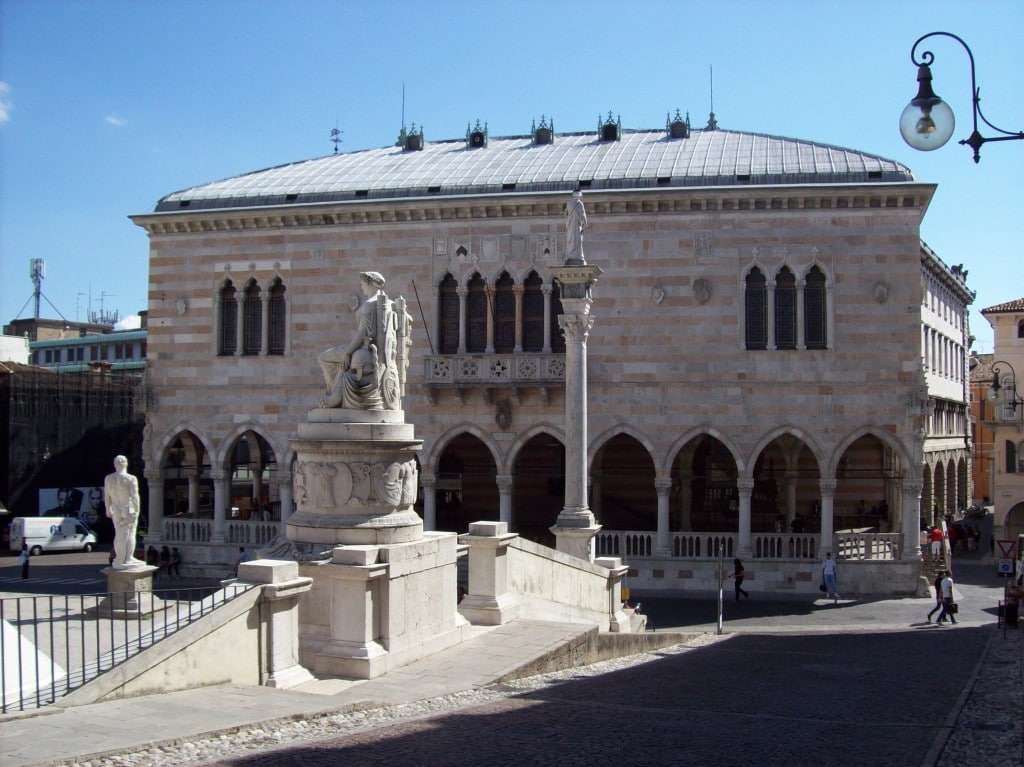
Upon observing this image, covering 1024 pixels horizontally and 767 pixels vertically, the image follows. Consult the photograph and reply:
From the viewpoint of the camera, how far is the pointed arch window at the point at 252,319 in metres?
30.9

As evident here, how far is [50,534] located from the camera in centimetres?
3650

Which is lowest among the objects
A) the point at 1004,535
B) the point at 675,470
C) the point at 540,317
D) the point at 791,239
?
the point at 1004,535

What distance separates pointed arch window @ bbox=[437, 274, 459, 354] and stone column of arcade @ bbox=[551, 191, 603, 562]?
30.9ft

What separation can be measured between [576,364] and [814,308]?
10003 millimetres

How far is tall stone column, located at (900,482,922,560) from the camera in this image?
26.8m

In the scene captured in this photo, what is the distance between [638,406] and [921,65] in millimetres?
18486

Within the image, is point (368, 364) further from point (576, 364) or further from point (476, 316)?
point (476, 316)

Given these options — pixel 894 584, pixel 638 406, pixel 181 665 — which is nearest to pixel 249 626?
pixel 181 665

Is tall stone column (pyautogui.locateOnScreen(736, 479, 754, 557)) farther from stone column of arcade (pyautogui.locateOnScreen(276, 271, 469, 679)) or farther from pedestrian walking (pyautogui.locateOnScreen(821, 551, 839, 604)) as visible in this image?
stone column of arcade (pyautogui.locateOnScreen(276, 271, 469, 679))

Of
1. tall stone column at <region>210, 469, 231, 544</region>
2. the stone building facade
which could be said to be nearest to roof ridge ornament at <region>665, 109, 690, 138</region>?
the stone building facade

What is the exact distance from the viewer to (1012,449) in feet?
138

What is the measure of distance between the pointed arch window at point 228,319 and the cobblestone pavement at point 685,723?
64.0ft

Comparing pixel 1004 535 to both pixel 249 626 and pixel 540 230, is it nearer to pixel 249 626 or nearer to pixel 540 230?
pixel 540 230

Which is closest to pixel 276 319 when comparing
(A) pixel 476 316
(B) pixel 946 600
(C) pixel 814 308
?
(A) pixel 476 316
